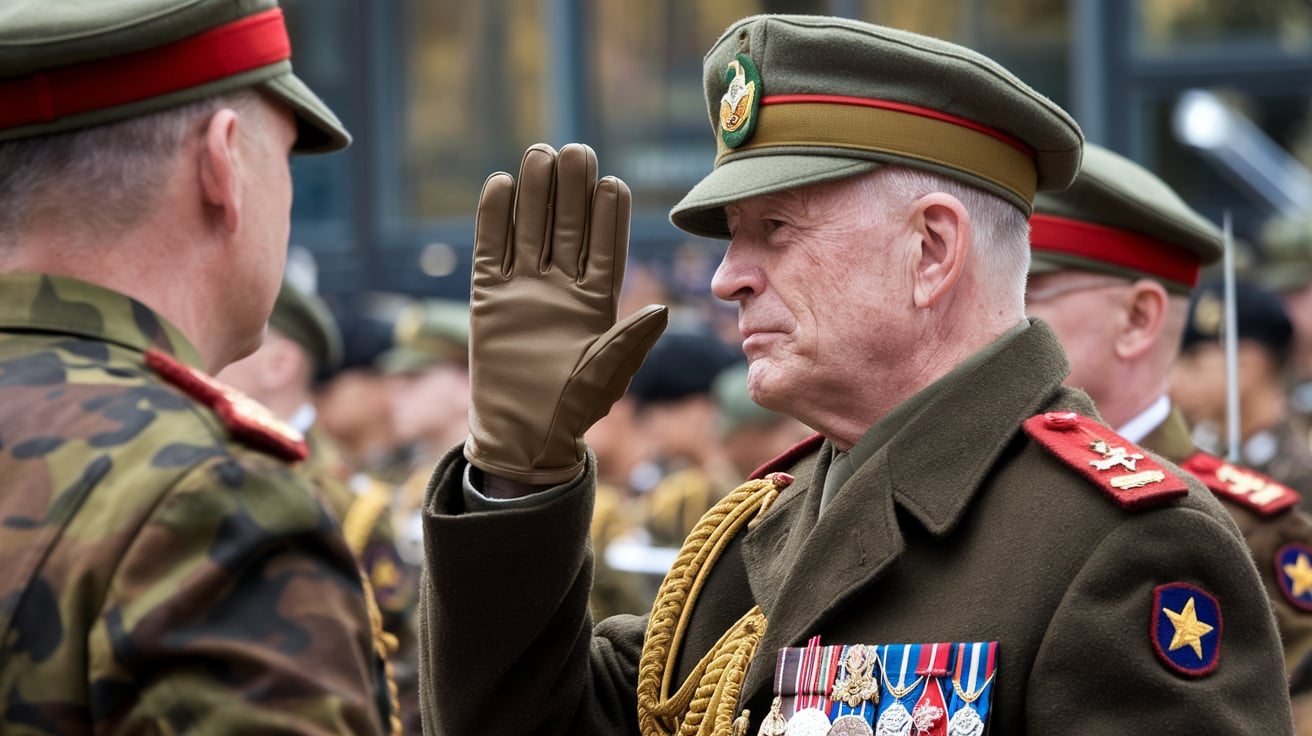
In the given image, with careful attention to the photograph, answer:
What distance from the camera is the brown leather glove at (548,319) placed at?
2.64 m

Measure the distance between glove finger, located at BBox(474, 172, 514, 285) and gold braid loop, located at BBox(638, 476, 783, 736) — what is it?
60 centimetres

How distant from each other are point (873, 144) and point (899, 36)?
0.18 metres

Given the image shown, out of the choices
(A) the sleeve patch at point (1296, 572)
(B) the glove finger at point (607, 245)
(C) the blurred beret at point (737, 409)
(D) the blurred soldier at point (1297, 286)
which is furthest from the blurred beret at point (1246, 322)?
(B) the glove finger at point (607, 245)

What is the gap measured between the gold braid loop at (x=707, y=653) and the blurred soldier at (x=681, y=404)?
616cm

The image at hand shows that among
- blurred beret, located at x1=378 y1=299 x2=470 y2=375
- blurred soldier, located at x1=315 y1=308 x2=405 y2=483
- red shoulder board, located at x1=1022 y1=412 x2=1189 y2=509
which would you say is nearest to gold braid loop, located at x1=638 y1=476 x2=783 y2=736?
red shoulder board, located at x1=1022 y1=412 x2=1189 y2=509

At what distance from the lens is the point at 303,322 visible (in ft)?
21.6

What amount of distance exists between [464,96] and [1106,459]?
8930mm

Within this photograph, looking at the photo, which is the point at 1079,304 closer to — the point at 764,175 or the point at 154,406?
the point at 764,175

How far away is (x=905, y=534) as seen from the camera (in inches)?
104

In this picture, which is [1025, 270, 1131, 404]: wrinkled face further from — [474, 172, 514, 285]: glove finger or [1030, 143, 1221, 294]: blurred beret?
[474, 172, 514, 285]: glove finger

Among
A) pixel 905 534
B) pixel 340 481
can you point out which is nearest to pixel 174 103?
pixel 905 534

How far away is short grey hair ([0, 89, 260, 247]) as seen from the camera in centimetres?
243

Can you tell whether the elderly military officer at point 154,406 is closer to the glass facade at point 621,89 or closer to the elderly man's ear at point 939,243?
the elderly man's ear at point 939,243

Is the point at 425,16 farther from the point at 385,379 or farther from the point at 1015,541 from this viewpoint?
the point at 1015,541
